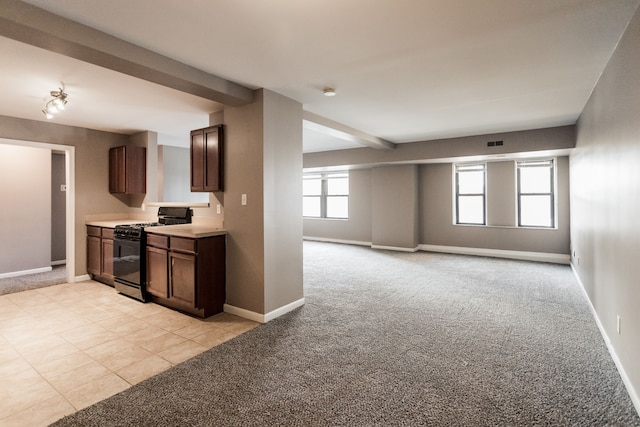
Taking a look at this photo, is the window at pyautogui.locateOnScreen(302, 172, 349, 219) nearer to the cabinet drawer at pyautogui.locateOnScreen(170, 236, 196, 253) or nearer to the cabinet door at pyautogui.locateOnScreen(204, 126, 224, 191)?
the cabinet door at pyautogui.locateOnScreen(204, 126, 224, 191)

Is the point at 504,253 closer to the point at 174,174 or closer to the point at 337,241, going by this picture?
the point at 337,241

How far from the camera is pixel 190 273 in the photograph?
352 cm

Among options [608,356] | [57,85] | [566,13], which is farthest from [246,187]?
[608,356]

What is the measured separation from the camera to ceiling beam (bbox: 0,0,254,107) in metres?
1.91

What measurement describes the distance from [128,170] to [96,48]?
3499 mm

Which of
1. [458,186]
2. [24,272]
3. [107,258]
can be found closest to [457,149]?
[458,186]

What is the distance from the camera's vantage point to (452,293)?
4406mm

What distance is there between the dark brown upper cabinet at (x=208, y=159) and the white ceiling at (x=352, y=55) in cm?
37

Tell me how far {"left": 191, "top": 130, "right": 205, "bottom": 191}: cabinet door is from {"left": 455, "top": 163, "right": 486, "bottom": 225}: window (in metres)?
5.77

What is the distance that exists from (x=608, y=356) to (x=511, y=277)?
2699 millimetres

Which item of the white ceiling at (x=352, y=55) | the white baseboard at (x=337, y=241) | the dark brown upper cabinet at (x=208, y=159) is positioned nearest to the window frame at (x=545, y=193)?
the white ceiling at (x=352, y=55)

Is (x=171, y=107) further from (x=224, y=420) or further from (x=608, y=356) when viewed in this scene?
(x=608, y=356)

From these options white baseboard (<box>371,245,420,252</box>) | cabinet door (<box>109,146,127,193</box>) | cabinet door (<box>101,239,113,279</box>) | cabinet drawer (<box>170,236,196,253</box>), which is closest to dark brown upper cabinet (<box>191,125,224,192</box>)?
cabinet drawer (<box>170,236,196,253</box>)

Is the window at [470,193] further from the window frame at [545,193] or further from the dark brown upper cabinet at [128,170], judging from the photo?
the dark brown upper cabinet at [128,170]
